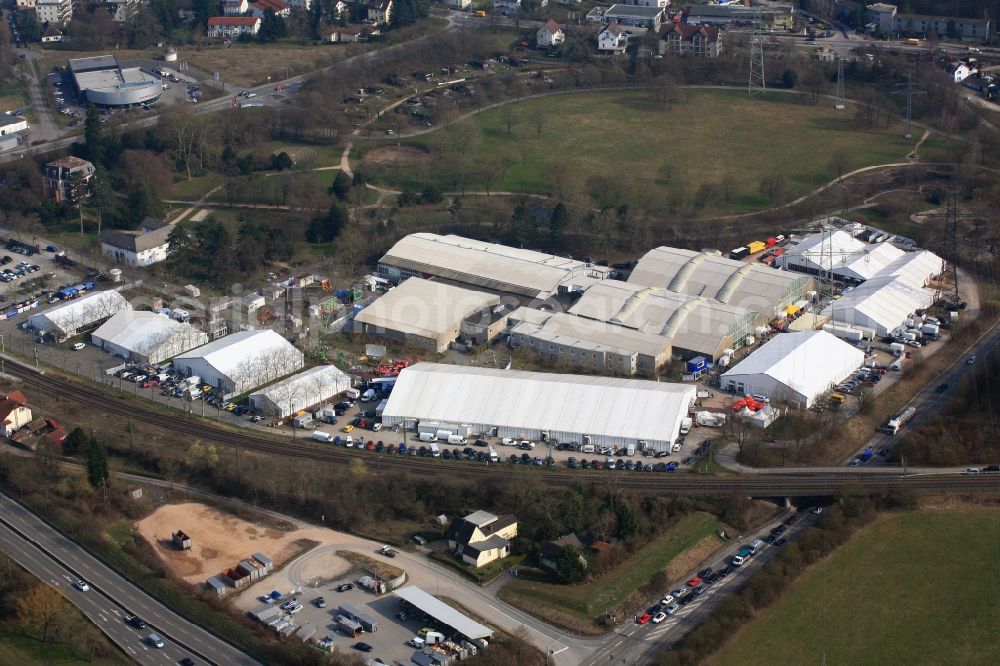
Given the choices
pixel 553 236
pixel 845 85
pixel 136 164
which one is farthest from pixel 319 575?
pixel 845 85

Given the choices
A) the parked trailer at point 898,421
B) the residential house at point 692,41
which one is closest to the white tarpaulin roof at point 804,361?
the parked trailer at point 898,421

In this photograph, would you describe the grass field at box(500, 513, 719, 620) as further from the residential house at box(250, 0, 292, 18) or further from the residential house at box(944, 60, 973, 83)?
the residential house at box(250, 0, 292, 18)

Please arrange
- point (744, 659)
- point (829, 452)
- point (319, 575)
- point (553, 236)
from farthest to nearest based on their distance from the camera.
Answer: point (553, 236) → point (829, 452) → point (319, 575) → point (744, 659)

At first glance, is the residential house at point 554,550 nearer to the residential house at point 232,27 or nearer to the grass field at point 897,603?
the grass field at point 897,603

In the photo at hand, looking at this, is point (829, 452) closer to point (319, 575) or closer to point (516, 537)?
point (516, 537)

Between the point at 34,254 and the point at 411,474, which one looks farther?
the point at 34,254

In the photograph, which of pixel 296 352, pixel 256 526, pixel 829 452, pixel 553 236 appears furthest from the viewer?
pixel 553 236

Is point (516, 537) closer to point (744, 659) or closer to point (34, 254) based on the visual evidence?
point (744, 659)

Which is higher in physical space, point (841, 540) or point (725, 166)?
point (725, 166)

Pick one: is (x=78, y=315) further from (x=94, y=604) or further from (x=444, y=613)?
(x=444, y=613)
